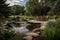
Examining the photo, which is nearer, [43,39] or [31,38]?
[43,39]

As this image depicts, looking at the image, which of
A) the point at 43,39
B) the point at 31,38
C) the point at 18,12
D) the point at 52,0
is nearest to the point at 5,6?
the point at 31,38

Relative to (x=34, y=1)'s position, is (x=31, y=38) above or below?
below

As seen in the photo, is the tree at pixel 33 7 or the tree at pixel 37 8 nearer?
the tree at pixel 37 8

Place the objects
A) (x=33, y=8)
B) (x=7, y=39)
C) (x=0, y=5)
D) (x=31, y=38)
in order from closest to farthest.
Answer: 1. (x=7, y=39)
2. (x=31, y=38)
3. (x=0, y=5)
4. (x=33, y=8)

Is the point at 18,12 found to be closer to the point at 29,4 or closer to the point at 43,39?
the point at 29,4

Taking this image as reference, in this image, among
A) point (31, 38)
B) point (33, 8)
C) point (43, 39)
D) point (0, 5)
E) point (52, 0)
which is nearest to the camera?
point (43, 39)

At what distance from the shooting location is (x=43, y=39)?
643cm

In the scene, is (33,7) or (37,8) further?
(33,7)

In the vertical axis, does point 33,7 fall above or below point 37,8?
above

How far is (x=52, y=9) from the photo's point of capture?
15.8 meters

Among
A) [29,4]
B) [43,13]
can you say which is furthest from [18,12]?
[43,13]

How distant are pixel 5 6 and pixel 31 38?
144 inches

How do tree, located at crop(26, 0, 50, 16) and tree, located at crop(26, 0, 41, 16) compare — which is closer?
tree, located at crop(26, 0, 50, 16)

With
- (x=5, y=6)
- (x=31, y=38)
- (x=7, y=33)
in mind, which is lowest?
(x=31, y=38)
